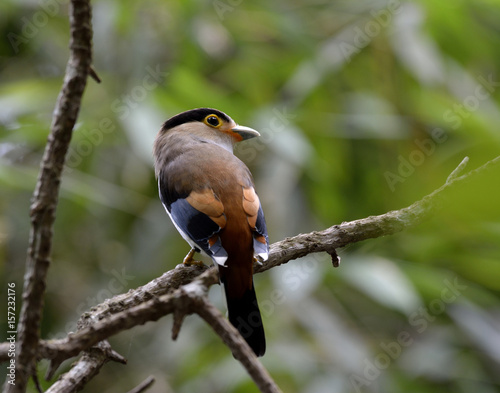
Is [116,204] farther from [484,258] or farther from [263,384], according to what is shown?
[263,384]

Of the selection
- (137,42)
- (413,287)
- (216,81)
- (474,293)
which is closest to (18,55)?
(137,42)

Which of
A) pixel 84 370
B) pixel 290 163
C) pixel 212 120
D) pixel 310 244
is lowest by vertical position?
pixel 290 163

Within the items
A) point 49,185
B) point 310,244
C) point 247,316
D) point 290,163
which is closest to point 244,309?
point 247,316

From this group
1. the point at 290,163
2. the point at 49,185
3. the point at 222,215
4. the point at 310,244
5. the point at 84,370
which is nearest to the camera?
the point at 49,185

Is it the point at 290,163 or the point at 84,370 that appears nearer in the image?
the point at 84,370

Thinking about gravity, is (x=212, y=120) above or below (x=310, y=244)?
below

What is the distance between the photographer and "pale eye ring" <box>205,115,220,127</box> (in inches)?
152

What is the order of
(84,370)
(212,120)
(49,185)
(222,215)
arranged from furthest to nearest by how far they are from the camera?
1. (212,120)
2. (222,215)
3. (84,370)
4. (49,185)

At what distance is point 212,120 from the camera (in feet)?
12.7

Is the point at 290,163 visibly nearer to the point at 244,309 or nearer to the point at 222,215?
the point at 222,215

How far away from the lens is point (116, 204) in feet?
17.0

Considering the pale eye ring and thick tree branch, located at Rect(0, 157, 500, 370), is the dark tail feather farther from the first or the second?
the pale eye ring

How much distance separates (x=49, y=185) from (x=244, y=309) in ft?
4.43

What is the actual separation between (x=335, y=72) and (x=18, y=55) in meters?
2.91
